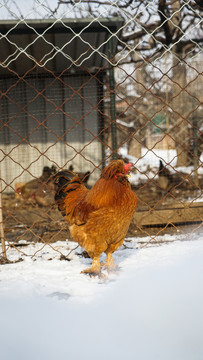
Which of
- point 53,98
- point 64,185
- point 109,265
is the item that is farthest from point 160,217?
point 53,98

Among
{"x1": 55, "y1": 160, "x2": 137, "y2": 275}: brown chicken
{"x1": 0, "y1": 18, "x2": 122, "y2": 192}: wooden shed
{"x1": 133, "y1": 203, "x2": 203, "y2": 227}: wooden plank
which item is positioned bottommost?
{"x1": 133, "y1": 203, "x2": 203, "y2": 227}: wooden plank

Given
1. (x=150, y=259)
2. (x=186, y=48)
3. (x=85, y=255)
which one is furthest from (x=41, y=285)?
(x=186, y=48)

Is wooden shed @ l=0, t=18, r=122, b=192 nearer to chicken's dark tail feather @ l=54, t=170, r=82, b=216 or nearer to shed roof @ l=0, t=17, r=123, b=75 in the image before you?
shed roof @ l=0, t=17, r=123, b=75

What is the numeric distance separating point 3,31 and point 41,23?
27.1 inches

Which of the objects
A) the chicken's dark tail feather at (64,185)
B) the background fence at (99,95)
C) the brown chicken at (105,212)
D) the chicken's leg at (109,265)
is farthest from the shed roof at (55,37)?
the chicken's leg at (109,265)

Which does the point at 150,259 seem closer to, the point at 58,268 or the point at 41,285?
the point at 58,268

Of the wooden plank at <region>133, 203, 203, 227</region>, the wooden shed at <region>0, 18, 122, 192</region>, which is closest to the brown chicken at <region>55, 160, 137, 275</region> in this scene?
the wooden plank at <region>133, 203, 203, 227</region>

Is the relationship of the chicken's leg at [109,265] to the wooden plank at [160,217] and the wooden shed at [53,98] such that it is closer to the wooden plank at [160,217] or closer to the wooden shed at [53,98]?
the wooden plank at [160,217]

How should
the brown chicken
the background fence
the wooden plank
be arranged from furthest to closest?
the background fence
the wooden plank
the brown chicken

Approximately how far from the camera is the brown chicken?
188 centimetres

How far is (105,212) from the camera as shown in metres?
1.88

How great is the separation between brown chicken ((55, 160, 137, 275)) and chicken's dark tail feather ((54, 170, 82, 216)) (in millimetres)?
129

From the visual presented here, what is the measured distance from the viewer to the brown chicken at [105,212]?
1.88m

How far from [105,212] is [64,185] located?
0.46 m
